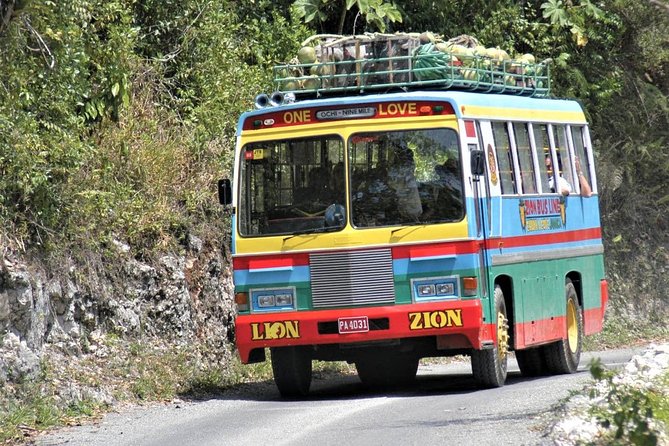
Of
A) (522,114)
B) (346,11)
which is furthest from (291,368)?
(346,11)

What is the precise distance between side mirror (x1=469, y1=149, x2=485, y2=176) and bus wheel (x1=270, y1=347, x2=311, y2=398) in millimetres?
2709

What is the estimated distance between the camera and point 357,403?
14633 mm

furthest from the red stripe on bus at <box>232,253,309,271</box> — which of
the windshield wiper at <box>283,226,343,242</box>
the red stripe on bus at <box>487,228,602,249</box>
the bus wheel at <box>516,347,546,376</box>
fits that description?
the bus wheel at <box>516,347,546,376</box>

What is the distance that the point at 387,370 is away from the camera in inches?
672

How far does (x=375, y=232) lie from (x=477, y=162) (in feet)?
4.16

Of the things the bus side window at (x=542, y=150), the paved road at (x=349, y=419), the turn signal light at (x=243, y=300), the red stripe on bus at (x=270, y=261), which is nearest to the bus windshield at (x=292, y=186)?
the red stripe on bus at (x=270, y=261)

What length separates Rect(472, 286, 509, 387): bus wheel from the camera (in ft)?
50.7

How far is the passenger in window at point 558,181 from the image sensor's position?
58.9ft

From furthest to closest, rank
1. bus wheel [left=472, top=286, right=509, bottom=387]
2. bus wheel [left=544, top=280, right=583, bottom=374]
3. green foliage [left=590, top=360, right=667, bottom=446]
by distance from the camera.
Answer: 1. bus wheel [left=544, top=280, right=583, bottom=374]
2. bus wheel [left=472, top=286, right=509, bottom=387]
3. green foliage [left=590, top=360, right=667, bottom=446]

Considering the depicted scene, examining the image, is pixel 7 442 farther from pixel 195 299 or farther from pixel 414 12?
pixel 414 12

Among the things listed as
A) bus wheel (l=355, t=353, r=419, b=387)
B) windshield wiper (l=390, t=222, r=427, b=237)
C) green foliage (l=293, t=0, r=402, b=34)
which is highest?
green foliage (l=293, t=0, r=402, b=34)

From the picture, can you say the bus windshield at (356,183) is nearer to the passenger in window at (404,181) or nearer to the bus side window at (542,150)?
the passenger in window at (404,181)

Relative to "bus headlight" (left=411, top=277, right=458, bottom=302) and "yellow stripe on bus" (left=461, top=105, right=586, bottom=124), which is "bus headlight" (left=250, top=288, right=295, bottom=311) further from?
"yellow stripe on bus" (left=461, top=105, right=586, bottom=124)

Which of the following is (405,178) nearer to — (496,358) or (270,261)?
(270,261)
